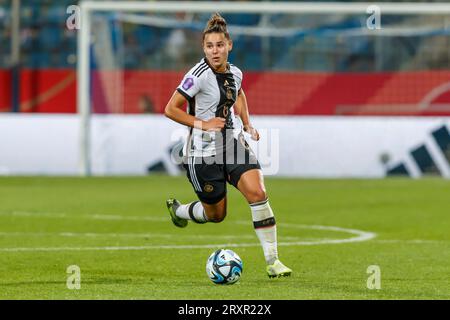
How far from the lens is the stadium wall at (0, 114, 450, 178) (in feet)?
85.7

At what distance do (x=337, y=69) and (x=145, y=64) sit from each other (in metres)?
4.97

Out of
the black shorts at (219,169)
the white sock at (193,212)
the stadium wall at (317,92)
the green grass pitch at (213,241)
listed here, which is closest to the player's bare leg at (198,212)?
the white sock at (193,212)

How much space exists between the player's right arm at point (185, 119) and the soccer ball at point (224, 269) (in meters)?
1.21

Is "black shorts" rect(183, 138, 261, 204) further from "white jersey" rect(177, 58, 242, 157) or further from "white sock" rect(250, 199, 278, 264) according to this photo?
"white sock" rect(250, 199, 278, 264)

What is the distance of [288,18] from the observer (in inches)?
1223

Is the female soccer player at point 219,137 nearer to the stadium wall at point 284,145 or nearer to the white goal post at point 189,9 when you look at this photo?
the white goal post at point 189,9

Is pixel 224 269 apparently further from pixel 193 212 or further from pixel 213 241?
pixel 213 241

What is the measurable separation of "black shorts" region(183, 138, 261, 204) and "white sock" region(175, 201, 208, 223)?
0.34m

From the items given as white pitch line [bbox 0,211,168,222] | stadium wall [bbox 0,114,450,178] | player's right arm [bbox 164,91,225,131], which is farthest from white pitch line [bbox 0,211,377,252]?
stadium wall [bbox 0,114,450,178]

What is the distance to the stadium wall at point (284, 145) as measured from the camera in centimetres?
2612

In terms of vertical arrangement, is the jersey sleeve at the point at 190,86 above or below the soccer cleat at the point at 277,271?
above

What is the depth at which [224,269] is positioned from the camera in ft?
30.9
